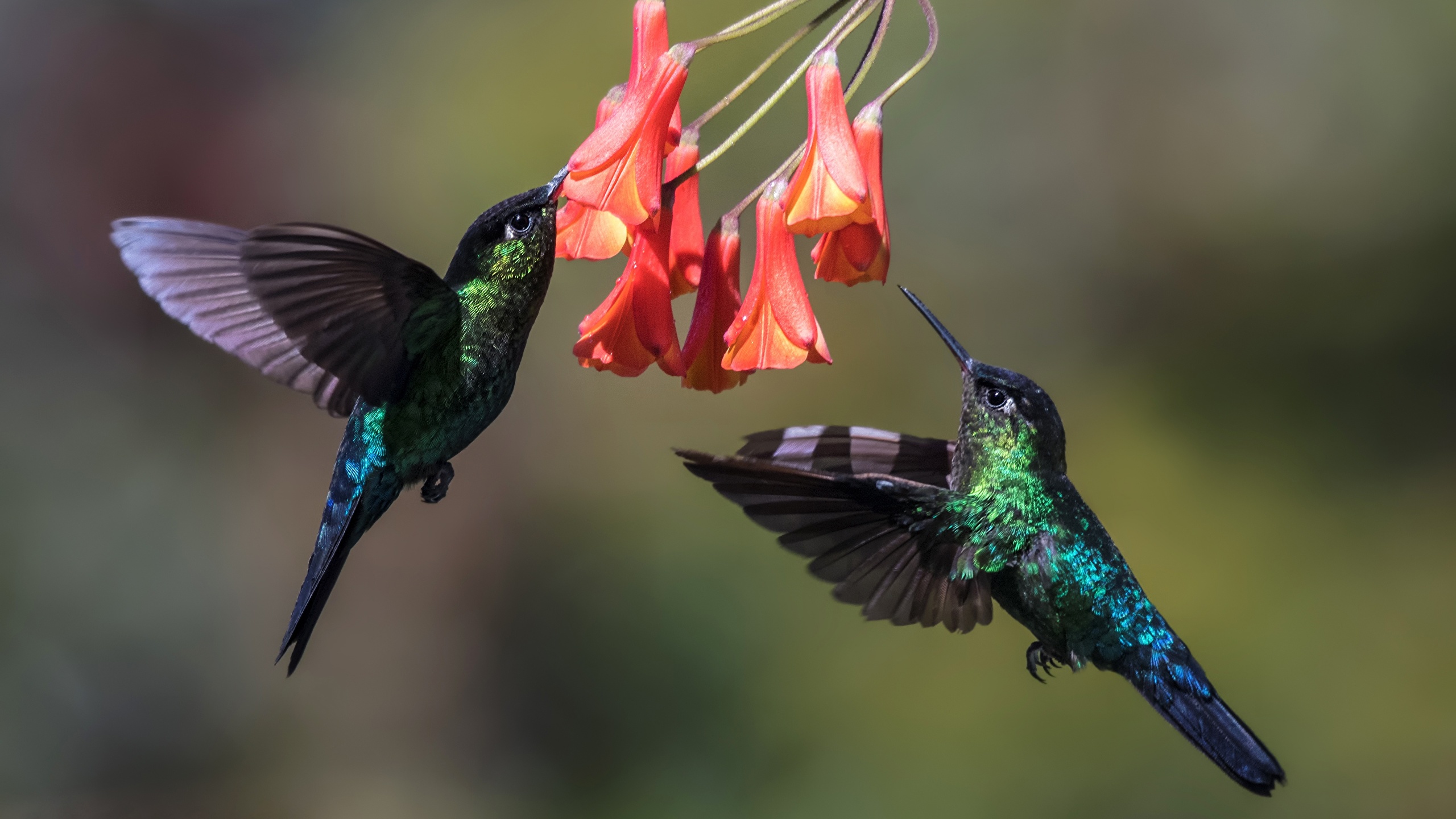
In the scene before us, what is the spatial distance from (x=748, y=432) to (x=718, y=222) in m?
2.66

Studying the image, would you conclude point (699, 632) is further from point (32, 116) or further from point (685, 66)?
point (32, 116)

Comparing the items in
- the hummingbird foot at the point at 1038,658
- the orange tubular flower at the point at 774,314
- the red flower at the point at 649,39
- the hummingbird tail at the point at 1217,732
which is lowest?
the hummingbird tail at the point at 1217,732

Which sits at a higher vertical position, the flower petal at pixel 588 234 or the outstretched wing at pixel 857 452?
the flower petal at pixel 588 234

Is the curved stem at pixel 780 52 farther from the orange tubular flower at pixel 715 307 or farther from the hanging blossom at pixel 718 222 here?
the orange tubular flower at pixel 715 307

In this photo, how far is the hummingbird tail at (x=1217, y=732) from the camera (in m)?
1.27

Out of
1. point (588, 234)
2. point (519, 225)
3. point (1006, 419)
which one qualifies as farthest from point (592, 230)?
point (1006, 419)

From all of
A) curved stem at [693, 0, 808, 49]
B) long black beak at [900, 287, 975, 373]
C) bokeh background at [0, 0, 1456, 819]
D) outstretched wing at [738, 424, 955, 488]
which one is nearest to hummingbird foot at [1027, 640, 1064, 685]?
outstretched wing at [738, 424, 955, 488]

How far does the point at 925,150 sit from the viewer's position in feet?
11.9

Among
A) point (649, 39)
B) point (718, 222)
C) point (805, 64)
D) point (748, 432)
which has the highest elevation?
point (649, 39)

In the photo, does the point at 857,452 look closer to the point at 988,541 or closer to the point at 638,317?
the point at 988,541

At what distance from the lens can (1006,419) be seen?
1.33 meters

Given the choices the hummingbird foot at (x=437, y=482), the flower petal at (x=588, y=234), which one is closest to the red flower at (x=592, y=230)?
the flower petal at (x=588, y=234)

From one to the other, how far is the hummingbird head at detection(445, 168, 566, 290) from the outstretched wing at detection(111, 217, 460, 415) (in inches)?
2.5

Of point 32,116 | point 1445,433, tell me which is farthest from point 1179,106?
point 32,116
